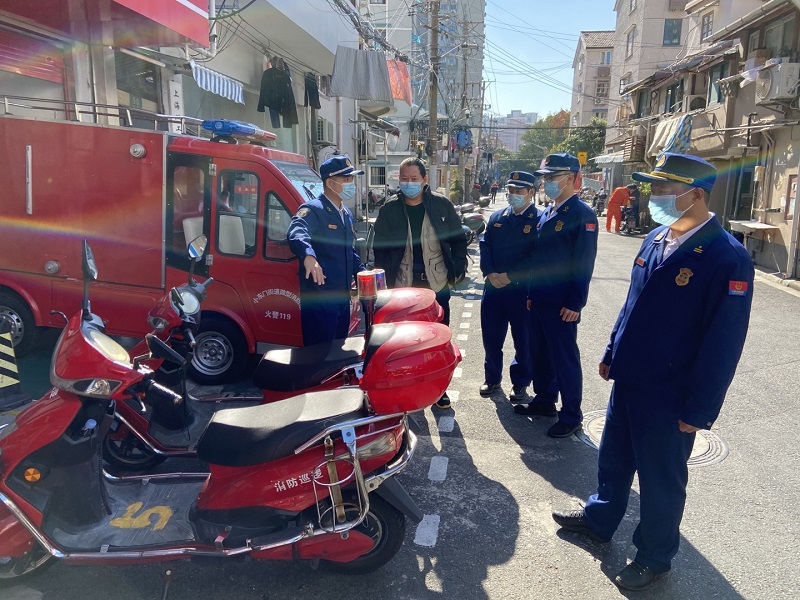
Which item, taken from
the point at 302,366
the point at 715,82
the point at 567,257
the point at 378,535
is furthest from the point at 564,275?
the point at 715,82

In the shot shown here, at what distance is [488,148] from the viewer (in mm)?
73625

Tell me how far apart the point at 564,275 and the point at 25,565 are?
3.76 meters

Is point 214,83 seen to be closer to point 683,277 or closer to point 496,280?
point 496,280

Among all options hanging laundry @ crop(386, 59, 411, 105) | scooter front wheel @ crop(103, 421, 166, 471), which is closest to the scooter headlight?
scooter front wheel @ crop(103, 421, 166, 471)

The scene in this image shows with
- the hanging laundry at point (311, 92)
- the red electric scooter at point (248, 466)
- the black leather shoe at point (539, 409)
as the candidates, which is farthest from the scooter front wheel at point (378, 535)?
the hanging laundry at point (311, 92)

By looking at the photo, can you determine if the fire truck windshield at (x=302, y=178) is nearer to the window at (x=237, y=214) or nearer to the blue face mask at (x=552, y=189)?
the window at (x=237, y=214)

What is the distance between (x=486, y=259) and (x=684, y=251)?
252 centimetres

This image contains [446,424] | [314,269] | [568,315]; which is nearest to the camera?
[314,269]

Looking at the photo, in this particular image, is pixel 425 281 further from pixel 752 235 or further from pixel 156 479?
pixel 752 235

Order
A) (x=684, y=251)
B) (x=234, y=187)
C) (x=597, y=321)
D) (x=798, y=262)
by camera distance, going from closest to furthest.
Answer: (x=684, y=251) < (x=234, y=187) < (x=597, y=321) < (x=798, y=262)

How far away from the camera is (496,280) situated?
487 centimetres

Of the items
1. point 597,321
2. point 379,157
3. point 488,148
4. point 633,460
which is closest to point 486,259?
point 633,460

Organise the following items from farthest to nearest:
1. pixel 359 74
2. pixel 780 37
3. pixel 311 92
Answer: pixel 311 92 → pixel 780 37 → pixel 359 74

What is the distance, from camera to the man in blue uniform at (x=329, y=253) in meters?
4.21
